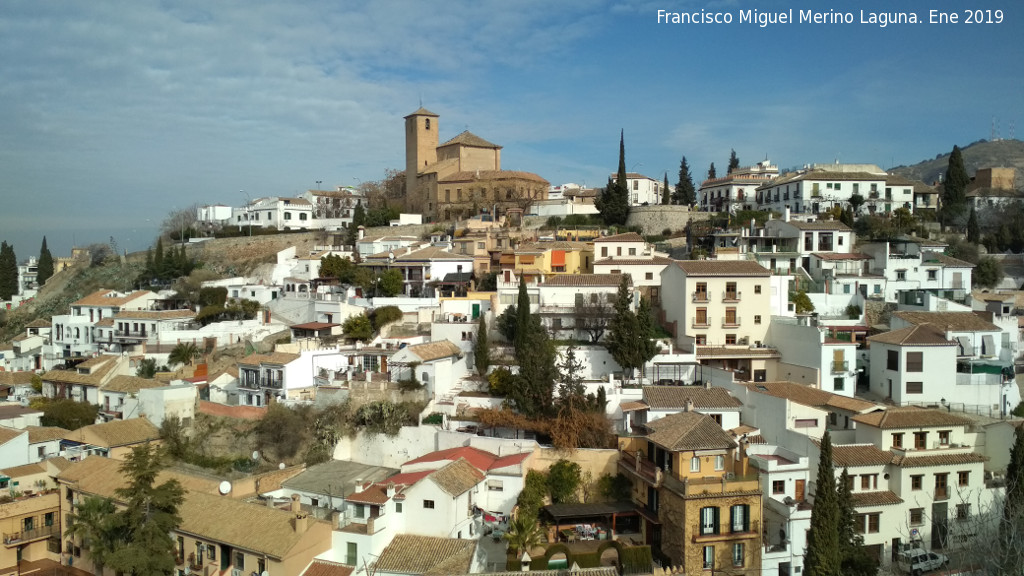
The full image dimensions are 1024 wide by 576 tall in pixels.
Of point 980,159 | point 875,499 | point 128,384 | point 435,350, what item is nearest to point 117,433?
point 128,384

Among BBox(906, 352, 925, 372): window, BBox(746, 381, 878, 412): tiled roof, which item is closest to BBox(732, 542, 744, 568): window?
BBox(746, 381, 878, 412): tiled roof

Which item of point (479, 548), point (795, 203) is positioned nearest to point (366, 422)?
point (479, 548)

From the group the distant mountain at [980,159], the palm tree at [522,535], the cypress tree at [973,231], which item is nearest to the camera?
the palm tree at [522,535]

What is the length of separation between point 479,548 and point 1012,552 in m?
11.6

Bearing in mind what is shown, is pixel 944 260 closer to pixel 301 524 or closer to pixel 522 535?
pixel 522 535

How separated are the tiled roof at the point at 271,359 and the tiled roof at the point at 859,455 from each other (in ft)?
61.0

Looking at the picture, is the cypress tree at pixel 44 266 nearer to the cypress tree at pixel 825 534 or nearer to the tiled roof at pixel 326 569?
the tiled roof at pixel 326 569

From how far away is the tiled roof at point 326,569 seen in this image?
17.4 m

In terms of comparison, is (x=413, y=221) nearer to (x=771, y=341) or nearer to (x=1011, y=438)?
(x=771, y=341)

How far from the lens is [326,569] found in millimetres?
17562

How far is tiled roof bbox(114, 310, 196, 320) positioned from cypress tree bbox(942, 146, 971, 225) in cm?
4225

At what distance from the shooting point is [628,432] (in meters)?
22.5

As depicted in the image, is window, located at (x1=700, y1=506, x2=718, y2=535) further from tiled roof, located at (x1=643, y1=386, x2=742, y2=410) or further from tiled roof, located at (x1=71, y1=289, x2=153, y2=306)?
tiled roof, located at (x1=71, y1=289, x2=153, y2=306)

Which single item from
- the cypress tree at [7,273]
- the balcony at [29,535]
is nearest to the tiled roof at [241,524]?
the balcony at [29,535]
